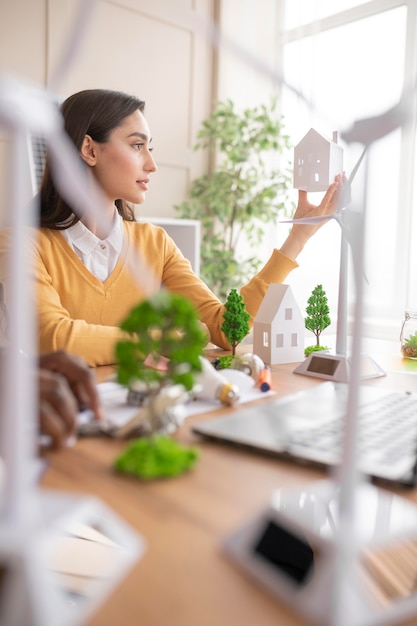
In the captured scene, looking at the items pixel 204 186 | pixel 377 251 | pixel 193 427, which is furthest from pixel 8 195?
pixel 204 186

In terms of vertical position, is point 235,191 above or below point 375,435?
above

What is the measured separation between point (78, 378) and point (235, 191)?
288 centimetres

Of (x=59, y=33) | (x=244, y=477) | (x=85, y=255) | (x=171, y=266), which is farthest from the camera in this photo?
(x=59, y=33)

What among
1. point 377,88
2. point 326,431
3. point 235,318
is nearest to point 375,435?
point 326,431

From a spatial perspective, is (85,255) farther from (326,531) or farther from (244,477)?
(326,531)

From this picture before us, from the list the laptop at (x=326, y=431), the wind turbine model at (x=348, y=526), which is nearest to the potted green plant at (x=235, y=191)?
the laptop at (x=326, y=431)

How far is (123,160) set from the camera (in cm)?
171

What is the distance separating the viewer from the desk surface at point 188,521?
0.35m

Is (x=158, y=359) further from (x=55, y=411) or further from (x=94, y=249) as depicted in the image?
(x=94, y=249)

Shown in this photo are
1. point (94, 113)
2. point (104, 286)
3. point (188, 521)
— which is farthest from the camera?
point (94, 113)

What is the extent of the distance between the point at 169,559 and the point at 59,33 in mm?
3141

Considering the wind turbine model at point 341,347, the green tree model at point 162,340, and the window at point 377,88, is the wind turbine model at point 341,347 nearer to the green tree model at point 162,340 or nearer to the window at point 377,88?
the green tree model at point 162,340

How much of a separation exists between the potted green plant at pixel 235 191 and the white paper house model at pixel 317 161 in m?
2.12

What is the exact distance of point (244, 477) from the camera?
555 mm
